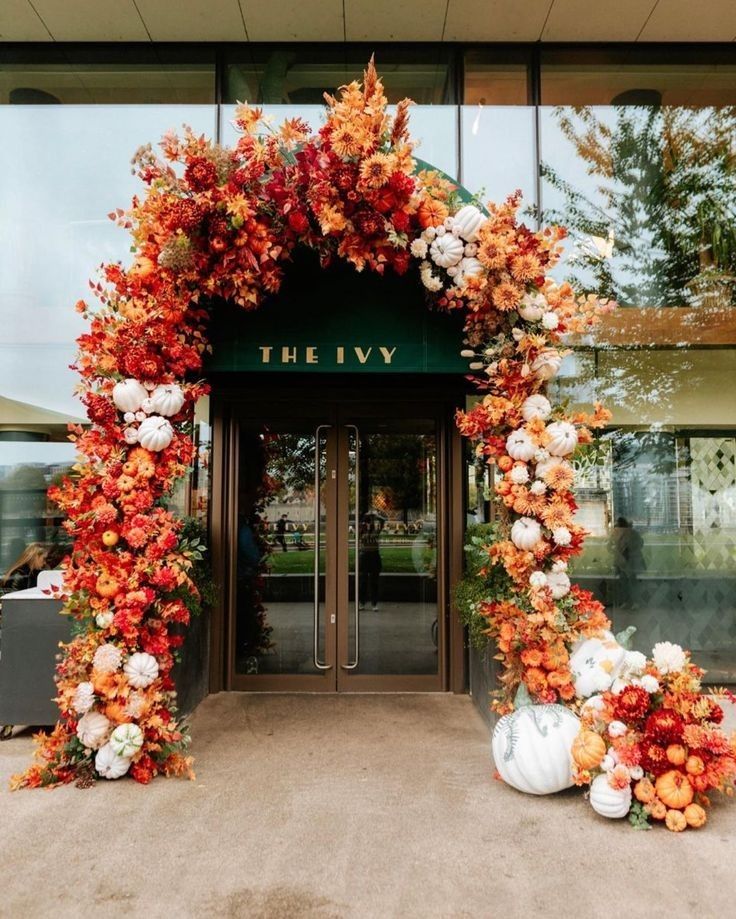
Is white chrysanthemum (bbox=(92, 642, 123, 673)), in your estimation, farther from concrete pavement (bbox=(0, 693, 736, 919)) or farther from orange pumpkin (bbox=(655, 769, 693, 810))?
orange pumpkin (bbox=(655, 769, 693, 810))

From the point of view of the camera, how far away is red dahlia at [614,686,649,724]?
3.46 meters

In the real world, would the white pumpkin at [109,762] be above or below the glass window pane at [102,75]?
below

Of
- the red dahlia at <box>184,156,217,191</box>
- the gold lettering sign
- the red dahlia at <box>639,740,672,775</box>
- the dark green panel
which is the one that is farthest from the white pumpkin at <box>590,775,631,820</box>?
the red dahlia at <box>184,156,217,191</box>

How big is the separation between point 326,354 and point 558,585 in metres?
2.21

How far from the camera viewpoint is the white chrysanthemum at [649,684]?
3.52 meters

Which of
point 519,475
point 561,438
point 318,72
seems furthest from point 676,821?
point 318,72

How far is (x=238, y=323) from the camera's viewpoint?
15.0ft

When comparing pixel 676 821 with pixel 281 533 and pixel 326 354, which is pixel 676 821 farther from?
pixel 281 533

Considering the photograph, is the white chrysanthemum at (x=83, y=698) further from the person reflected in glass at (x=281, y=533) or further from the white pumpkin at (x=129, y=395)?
the person reflected in glass at (x=281, y=533)

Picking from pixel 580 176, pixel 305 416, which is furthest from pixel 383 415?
pixel 580 176

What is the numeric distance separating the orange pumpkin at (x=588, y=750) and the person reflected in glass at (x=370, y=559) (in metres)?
2.58

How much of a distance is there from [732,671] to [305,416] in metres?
4.63

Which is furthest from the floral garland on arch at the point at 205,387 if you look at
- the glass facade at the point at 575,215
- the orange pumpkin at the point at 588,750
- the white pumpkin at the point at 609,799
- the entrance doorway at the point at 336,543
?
the glass facade at the point at 575,215

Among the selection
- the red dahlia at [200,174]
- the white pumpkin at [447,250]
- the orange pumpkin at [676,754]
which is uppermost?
the red dahlia at [200,174]
